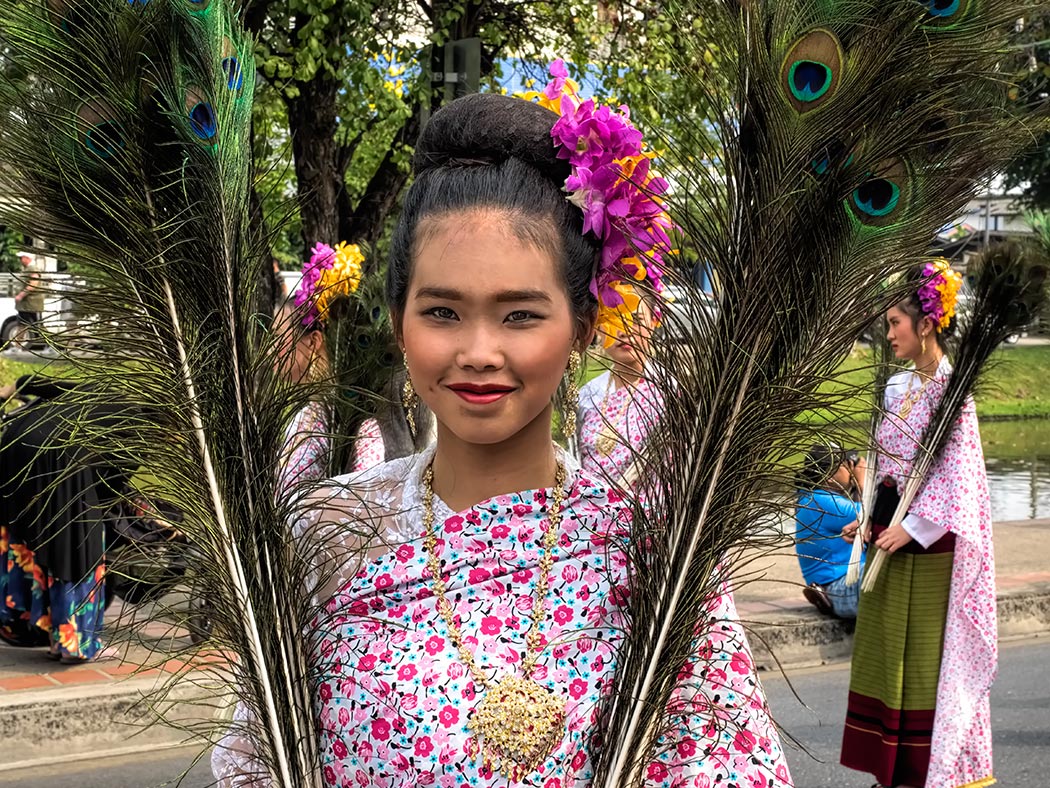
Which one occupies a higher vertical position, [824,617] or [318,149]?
[318,149]

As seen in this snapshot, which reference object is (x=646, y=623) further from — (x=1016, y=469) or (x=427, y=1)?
(x=1016, y=469)

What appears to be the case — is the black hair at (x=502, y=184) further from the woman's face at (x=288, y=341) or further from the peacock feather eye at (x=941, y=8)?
the peacock feather eye at (x=941, y=8)

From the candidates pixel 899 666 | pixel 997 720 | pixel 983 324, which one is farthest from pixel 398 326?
pixel 997 720

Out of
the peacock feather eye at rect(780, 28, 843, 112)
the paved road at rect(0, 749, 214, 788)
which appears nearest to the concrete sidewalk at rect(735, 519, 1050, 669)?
the paved road at rect(0, 749, 214, 788)

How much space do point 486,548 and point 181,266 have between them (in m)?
0.58

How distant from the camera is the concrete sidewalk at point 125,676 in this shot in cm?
593

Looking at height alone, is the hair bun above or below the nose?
above

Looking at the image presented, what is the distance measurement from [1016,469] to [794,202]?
52.4 ft

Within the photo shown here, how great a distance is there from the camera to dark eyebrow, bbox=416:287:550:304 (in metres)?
1.82

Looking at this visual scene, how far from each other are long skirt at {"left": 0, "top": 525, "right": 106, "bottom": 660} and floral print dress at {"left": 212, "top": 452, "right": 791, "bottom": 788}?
16.5 feet

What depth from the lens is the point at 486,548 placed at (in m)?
1.95

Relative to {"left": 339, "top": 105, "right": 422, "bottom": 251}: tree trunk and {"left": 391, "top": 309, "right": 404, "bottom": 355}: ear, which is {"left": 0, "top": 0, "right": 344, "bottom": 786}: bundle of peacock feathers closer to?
{"left": 391, "top": 309, "right": 404, "bottom": 355}: ear

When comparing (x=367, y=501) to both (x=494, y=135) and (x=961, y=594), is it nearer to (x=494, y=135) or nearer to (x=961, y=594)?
(x=494, y=135)

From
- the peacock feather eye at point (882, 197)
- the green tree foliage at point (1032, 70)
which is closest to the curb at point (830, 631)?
the green tree foliage at point (1032, 70)
